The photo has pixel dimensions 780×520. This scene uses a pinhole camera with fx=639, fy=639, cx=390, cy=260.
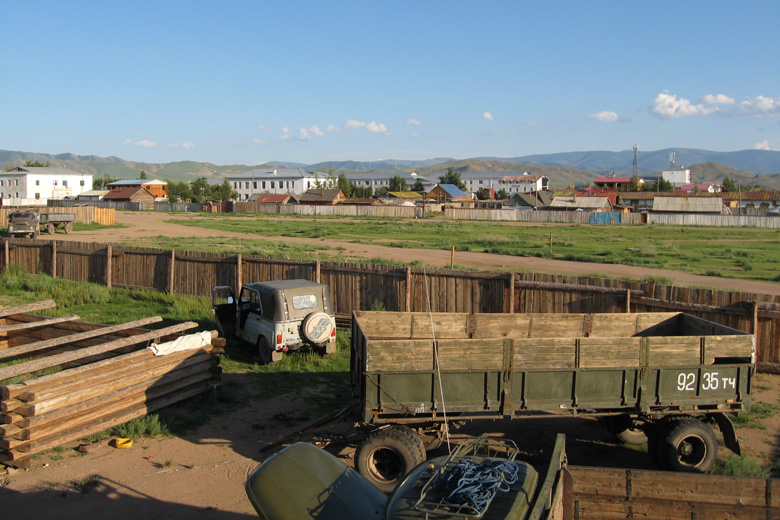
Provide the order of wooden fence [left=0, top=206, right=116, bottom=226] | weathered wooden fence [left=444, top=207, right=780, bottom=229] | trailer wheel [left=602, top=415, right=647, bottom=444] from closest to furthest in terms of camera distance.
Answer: trailer wheel [left=602, top=415, right=647, bottom=444]
wooden fence [left=0, top=206, right=116, bottom=226]
weathered wooden fence [left=444, top=207, right=780, bottom=229]

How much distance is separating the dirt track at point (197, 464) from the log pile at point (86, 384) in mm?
460

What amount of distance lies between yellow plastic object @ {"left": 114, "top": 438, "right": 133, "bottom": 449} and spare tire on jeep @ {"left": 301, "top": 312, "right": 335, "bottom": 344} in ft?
14.5

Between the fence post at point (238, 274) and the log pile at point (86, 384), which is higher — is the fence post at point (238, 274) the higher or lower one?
the higher one

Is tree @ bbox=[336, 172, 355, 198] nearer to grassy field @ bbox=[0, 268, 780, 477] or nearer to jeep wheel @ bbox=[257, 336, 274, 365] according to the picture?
grassy field @ bbox=[0, 268, 780, 477]

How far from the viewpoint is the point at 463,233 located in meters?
57.6

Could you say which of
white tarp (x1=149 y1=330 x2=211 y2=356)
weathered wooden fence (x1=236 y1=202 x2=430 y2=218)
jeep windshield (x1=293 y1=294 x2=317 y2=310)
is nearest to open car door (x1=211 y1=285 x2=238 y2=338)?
jeep windshield (x1=293 y1=294 x2=317 y2=310)

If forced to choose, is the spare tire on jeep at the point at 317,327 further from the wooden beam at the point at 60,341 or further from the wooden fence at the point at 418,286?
the wooden beam at the point at 60,341

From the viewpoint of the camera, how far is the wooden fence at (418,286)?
13.6 metres

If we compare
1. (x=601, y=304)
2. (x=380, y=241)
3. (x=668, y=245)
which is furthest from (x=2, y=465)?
(x=668, y=245)

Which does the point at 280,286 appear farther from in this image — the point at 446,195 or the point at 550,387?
the point at 446,195

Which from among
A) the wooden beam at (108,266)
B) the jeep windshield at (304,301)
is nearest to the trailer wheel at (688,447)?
the jeep windshield at (304,301)

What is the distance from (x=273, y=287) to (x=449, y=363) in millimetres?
6062

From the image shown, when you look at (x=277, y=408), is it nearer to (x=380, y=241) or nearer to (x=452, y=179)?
(x=380, y=241)

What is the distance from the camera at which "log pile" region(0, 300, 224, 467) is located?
8820mm
